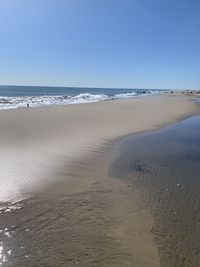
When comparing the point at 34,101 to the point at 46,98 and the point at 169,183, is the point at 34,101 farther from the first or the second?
the point at 169,183

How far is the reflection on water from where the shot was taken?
437 centimetres

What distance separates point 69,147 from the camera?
1013 centimetres

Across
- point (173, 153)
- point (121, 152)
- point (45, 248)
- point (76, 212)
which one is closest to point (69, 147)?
point (121, 152)

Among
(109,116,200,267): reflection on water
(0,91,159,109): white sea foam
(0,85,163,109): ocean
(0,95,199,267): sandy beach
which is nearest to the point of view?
(0,95,199,267): sandy beach

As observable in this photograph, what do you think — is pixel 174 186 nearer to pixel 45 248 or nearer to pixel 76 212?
pixel 76 212

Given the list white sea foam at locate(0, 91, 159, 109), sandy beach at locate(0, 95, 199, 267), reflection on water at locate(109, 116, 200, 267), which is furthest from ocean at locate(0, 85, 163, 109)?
sandy beach at locate(0, 95, 199, 267)

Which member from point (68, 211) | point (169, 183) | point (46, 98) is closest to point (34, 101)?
point (46, 98)

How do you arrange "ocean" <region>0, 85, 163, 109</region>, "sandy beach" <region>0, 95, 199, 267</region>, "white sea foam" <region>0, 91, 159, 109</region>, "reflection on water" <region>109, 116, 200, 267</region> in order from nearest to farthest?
"sandy beach" <region>0, 95, 199, 267</region>
"reflection on water" <region>109, 116, 200, 267</region>
"white sea foam" <region>0, 91, 159, 109</region>
"ocean" <region>0, 85, 163, 109</region>

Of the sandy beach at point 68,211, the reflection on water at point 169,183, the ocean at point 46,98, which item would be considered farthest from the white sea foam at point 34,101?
the sandy beach at point 68,211

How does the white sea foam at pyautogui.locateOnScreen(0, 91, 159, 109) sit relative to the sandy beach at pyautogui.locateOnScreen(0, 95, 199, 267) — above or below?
above

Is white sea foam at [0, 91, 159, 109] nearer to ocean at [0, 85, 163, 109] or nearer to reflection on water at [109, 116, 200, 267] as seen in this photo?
ocean at [0, 85, 163, 109]

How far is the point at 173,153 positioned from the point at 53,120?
865 centimetres

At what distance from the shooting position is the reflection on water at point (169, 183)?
14.3 feet

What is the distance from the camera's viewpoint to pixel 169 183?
7094 mm
